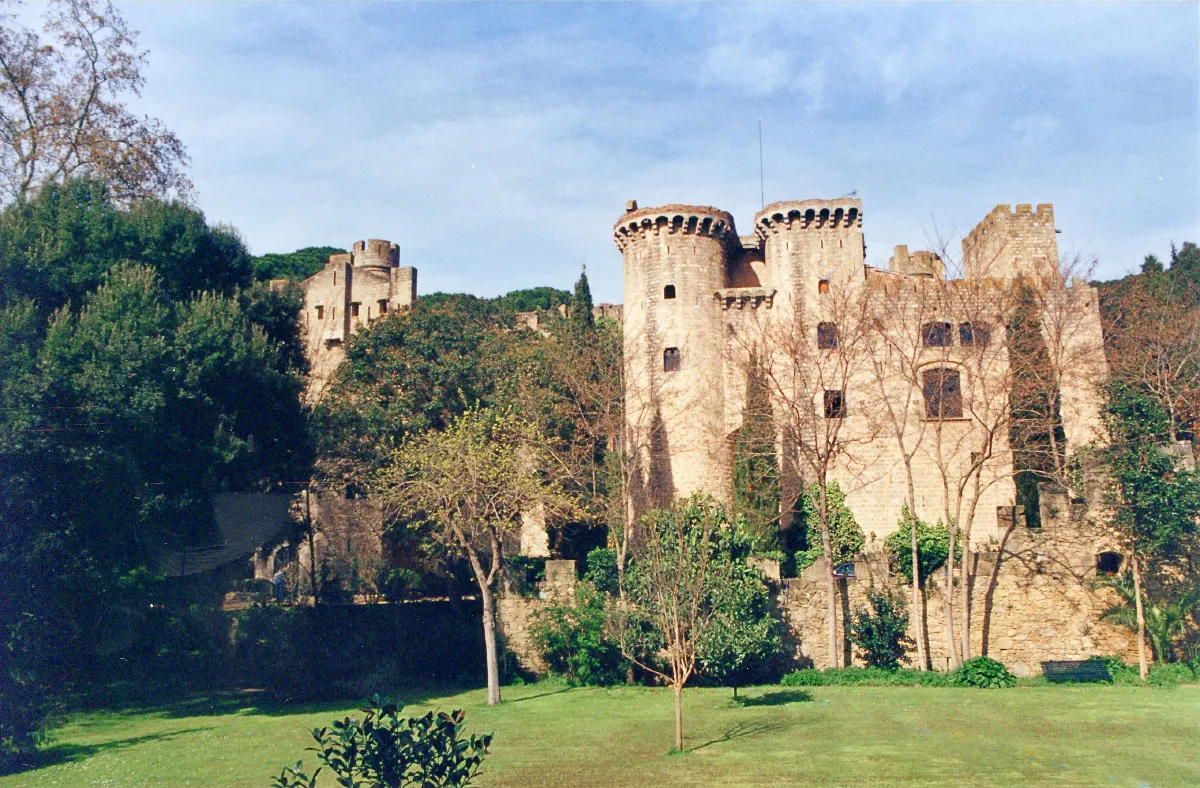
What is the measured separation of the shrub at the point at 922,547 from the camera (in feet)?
87.5

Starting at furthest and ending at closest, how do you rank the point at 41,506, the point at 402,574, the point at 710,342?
the point at 710,342 → the point at 402,574 → the point at 41,506

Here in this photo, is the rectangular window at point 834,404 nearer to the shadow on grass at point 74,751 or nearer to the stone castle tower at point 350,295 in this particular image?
the shadow on grass at point 74,751

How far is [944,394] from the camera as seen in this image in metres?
31.4

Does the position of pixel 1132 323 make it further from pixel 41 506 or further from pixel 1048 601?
pixel 41 506

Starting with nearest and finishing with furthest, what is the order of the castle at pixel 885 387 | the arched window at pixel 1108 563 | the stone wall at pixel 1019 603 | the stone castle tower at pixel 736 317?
the stone wall at pixel 1019 603, the arched window at pixel 1108 563, the castle at pixel 885 387, the stone castle tower at pixel 736 317

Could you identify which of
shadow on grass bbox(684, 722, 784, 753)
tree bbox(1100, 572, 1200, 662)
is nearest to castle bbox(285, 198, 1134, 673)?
tree bbox(1100, 572, 1200, 662)

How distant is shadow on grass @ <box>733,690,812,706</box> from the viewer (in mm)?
21564

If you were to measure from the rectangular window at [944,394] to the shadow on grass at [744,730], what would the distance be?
42.9ft

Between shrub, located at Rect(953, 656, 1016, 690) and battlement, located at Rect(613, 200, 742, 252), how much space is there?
19.1 metres

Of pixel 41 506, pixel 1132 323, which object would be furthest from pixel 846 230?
pixel 41 506

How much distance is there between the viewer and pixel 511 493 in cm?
2545

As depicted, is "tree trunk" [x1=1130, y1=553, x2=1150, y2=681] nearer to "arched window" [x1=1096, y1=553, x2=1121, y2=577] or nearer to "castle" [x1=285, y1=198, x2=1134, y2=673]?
"castle" [x1=285, y1=198, x2=1134, y2=673]

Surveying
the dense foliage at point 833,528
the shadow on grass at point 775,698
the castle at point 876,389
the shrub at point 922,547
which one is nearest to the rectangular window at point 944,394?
the castle at point 876,389

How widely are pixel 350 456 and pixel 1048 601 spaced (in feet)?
73.6
